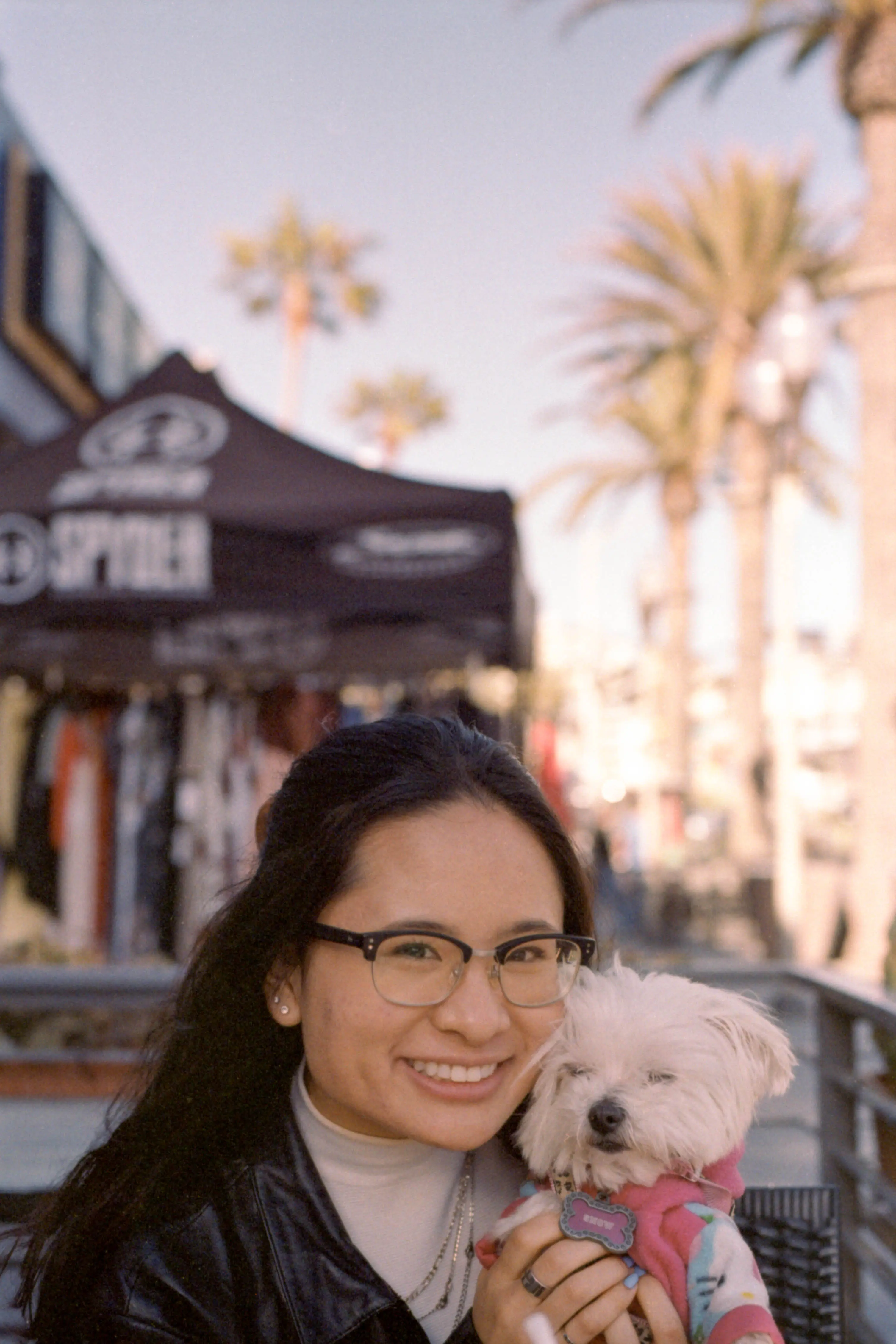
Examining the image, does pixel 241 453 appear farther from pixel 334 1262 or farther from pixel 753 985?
pixel 334 1262

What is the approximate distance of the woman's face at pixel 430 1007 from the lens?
5.08ft

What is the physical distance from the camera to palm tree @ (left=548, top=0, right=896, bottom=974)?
29.7 ft

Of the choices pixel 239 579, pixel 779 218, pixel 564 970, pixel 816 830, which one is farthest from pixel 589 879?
pixel 816 830

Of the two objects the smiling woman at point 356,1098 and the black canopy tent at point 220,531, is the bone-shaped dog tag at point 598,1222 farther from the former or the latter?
the black canopy tent at point 220,531

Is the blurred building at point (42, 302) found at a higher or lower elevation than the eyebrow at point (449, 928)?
higher

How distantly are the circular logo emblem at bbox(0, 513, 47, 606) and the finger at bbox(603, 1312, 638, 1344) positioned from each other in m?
3.95

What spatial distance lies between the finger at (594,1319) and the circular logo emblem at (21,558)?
12.9 feet

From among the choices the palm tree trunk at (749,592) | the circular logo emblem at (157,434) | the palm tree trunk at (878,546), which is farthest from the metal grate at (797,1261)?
the palm tree trunk at (749,592)

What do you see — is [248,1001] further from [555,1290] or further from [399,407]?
[399,407]

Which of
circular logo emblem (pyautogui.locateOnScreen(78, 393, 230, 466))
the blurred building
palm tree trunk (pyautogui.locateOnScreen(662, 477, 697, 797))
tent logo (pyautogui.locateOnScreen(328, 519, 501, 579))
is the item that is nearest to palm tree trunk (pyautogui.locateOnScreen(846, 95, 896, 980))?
tent logo (pyautogui.locateOnScreen(328, 519, 501, 579))

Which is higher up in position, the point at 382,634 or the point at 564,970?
the point at 382,634

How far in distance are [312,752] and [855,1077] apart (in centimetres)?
221

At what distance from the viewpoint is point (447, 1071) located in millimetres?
1563

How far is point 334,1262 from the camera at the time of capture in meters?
1.54
